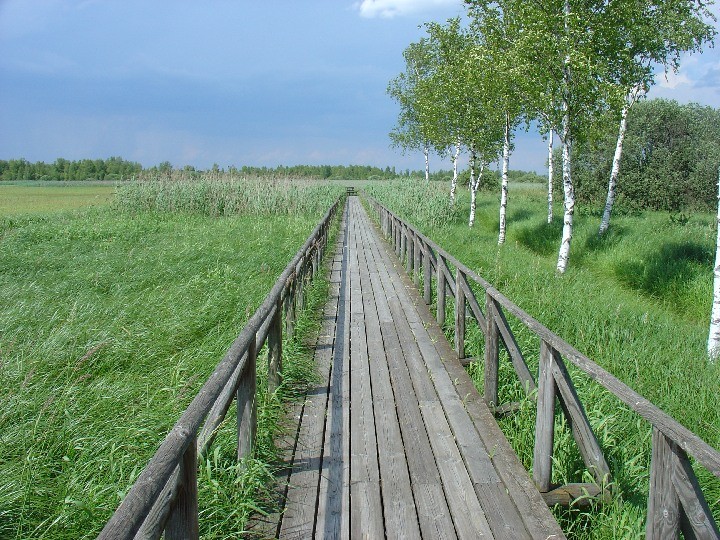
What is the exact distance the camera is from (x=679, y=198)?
27.8 meters

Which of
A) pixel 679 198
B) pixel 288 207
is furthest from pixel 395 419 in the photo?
pixel 679 198

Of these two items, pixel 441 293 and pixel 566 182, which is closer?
pixel 441 293

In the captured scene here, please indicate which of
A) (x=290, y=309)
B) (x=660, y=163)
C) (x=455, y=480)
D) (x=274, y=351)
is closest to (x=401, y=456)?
(x=455, y=480)

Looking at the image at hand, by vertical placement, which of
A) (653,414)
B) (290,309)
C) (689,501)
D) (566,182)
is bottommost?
(290,309)

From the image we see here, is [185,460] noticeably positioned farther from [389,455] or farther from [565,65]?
[565,65]

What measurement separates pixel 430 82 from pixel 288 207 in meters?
8.59

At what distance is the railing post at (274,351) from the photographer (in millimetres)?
4445

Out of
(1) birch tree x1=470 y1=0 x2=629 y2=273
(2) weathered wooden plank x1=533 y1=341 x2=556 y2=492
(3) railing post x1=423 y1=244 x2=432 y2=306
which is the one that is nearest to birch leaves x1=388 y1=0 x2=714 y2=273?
(1) birch tree x1=470 y1=0 x2=629 y2=273

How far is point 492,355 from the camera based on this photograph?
4.32 metres

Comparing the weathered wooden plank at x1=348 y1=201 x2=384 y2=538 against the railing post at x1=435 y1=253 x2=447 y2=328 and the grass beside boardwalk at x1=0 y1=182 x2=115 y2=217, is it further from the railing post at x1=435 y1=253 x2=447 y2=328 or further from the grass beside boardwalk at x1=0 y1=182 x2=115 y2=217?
the grass beside boardwalk at x1=0 y1=182 x2=115 y2=217

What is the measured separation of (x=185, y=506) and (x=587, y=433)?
2.12m

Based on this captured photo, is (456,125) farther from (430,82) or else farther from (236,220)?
(236,220)

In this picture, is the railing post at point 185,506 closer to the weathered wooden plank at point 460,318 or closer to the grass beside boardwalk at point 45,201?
the weathered wooden plank at point 460,318

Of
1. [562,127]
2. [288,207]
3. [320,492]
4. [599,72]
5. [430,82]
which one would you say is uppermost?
[430,82]
